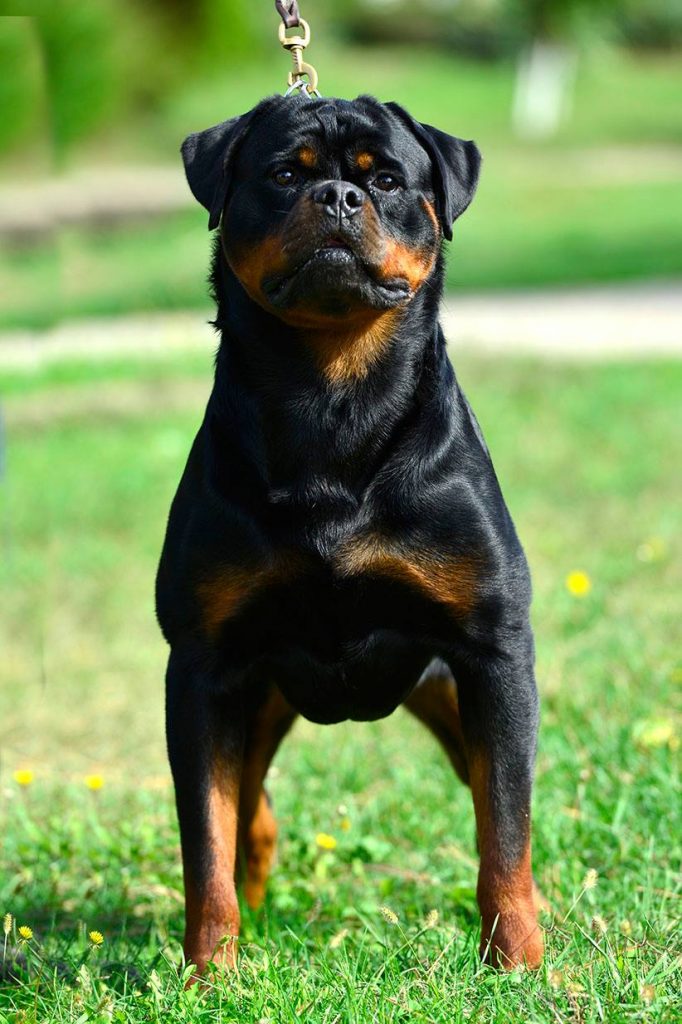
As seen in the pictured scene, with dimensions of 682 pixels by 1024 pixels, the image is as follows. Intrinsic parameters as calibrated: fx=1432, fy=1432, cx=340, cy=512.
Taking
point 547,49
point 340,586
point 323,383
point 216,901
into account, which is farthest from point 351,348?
point 547,49

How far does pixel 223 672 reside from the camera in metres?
2.91

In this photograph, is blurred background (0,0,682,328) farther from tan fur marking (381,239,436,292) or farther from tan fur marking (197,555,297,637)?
tan fur marking (197,555,297,637)

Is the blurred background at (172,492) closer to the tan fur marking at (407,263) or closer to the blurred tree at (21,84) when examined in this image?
the blurred tree at (21,84)

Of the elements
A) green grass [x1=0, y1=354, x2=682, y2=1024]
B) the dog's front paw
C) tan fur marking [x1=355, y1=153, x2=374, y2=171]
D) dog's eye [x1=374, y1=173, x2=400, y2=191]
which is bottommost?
green grass [x1=0, y1=354, x2=682, y2=1024]

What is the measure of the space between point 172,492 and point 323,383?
174 inches

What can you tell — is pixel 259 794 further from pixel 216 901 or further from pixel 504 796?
pixel 504 796

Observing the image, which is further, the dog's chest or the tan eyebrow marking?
the tan eyebrow marking

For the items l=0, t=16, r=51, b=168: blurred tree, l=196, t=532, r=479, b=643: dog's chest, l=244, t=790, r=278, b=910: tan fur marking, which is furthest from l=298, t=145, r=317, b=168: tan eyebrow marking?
l=0, t=16, r=51, b=168: blurred tree

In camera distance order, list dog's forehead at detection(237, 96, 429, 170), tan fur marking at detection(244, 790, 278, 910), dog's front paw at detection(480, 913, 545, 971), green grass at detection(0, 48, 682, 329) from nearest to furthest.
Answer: dog's front paw at detection(480, 913, 545, 971)
dog's forehead at detection(237, 96, 429, 170)
tan fur marking at detection(244, 790, 278, 910)
green grass at detection(0, 48, 682, 329)

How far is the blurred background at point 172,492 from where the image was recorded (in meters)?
3.54

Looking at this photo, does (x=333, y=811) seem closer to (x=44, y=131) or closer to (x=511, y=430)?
(x=511, y=430)

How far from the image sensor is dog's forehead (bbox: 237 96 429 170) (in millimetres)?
3018

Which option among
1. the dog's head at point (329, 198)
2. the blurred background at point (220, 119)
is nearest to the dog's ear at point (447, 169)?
the dog's head at point (329, 198)

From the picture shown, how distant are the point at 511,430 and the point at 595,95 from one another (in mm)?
29350
